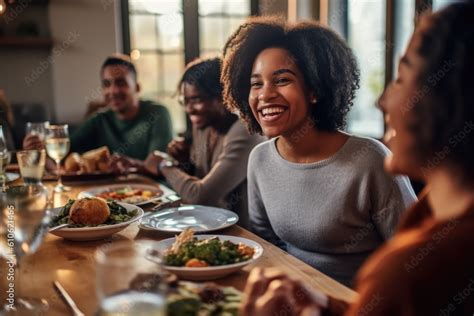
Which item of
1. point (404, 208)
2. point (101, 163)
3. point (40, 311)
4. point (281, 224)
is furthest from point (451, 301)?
point (101, 163)

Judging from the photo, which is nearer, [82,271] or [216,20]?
[82,271]

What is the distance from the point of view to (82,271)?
1.23 m

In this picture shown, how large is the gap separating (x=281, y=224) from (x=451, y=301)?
106 centimetres

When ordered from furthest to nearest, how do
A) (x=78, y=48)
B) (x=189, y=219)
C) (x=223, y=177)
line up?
(x=78, y=48) < (x=223, y=177) < (x=189, y=219)

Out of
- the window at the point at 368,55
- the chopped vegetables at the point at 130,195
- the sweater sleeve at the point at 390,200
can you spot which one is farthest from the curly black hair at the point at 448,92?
the window at the point at 368,55

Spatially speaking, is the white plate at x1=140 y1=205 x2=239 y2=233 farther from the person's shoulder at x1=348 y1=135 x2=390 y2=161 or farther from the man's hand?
the man's hand

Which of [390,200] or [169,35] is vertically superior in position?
[169,35]

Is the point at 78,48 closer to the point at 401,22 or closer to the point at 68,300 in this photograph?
the point at 401,22

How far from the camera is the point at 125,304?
66 cm

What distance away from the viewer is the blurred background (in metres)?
4.93

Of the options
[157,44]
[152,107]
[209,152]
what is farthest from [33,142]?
[157,44]

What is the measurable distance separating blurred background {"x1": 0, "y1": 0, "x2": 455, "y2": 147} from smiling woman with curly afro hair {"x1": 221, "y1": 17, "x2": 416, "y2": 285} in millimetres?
3042

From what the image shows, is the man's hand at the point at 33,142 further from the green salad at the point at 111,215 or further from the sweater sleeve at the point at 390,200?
the sweater sleeve at the point at 390,200

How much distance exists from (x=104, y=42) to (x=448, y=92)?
15.9ft
